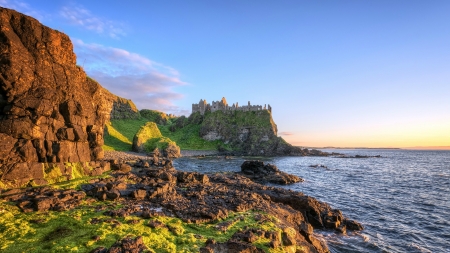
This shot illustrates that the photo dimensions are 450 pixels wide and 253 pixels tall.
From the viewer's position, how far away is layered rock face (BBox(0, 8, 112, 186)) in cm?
1927

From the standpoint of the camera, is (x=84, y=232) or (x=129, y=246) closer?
(x=129, y=246)

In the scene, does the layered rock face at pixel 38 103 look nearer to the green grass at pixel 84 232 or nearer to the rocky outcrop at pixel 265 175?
the green grass at pixel 84 232

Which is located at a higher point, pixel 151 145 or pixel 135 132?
pixel 135 132

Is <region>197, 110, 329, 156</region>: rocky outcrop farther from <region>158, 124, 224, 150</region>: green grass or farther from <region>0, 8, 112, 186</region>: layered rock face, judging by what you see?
<region>0, 8, 112, 186</region>: layered rock face

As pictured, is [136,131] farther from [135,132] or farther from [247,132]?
[247,132]

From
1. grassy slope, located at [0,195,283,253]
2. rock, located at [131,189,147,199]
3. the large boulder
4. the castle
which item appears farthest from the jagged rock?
the castle

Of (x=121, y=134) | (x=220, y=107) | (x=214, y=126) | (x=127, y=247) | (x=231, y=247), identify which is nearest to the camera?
(x=127, y=247)

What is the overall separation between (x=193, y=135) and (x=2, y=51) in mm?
142641

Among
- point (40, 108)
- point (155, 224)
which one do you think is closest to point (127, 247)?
point (155, 224)

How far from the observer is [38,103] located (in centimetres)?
2109

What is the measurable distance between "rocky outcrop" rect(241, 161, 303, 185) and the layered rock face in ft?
106

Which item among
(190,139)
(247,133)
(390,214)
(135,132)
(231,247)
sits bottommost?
(390,214)

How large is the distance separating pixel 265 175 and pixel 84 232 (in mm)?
44208

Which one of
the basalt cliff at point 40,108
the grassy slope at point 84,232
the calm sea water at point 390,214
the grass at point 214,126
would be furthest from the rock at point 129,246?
the grass at point 214,126
